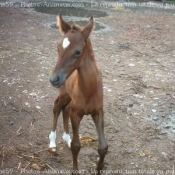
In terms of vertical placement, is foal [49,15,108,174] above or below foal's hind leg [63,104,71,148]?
above

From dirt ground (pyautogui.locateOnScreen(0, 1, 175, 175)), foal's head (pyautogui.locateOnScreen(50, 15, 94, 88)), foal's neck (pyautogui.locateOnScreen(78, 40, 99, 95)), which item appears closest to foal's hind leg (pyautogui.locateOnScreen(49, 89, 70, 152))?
dirt ground (pyautogui.locateOnScreen(0, 1, 175, 175))

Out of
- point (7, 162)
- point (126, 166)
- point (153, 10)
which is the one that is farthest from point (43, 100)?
point (153, 10)

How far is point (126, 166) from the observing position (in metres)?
3.86

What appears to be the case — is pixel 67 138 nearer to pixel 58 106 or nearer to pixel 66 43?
pixel 58 106

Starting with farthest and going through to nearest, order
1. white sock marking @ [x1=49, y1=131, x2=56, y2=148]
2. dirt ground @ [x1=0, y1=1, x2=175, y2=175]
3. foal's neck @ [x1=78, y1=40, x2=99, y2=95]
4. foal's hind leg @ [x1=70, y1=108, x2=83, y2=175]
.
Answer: white sock marking @ [x1=49, y1=131, x2=56, y2=148] → dirt ground @ [x1=0, y1=1, x2=175, y2=175] → foal's hind leg @ [x1=70, y1=108, x2=83, y2=175] → foal's neck @ [x1=78, y1=40, x2=99, y2=95]

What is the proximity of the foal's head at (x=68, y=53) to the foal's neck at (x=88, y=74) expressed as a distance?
0.13 meters

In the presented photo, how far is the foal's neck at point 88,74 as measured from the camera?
3.16 meters

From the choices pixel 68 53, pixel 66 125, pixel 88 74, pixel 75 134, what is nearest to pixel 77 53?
pixel 68 53

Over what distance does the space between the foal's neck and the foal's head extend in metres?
0.13

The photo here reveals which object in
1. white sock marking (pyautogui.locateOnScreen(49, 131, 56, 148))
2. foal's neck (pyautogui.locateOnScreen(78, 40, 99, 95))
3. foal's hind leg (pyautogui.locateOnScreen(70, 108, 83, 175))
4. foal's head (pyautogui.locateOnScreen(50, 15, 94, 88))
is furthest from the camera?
white sock marking (pyautogui.locateOnScreen(49, 131, 56, 148))

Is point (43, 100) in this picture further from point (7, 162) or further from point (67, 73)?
point (67, 73)

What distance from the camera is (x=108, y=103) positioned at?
529cm

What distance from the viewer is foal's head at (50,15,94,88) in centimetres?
291

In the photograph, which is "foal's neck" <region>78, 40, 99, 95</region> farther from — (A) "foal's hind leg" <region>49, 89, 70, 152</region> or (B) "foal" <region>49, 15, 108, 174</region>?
(A) "foal's hind leg" <region>49, 89, 70, 152</region>
